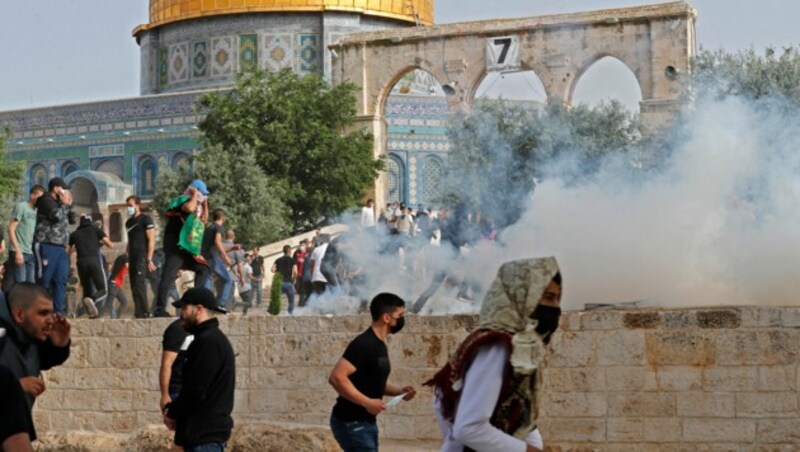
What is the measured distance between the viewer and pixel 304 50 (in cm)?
4525

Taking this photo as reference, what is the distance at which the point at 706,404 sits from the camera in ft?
31.3

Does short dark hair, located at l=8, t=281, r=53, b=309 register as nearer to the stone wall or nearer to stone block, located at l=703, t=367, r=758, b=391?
the stone wall

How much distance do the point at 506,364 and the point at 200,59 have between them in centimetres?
4326

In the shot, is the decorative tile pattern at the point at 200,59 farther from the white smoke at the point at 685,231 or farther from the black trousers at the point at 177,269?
the black trousers at the point at 177,269

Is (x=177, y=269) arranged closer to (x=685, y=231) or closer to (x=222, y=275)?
(x=222, y=275)

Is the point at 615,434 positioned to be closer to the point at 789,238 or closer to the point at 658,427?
the point at 658,427

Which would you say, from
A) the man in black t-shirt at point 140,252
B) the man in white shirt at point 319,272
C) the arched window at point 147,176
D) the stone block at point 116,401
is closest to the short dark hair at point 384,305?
the stone block at point 116,401

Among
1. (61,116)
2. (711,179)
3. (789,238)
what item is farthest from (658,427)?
(61,116)

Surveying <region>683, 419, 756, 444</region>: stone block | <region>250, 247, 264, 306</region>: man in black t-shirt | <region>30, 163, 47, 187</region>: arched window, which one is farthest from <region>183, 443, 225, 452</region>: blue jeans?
<region>30, 163, 47, 187</region>: arched window

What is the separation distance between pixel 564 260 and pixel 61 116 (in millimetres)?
36748

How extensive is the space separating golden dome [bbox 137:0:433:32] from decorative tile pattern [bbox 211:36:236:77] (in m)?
0.90

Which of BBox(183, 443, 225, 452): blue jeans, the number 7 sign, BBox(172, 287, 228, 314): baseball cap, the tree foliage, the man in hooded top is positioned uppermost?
the number 7 sign

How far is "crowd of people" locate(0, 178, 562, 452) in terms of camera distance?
4.08 m

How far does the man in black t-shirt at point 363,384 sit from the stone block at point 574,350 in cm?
314
